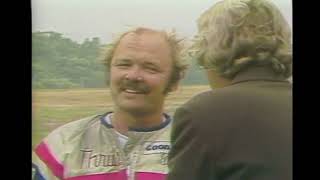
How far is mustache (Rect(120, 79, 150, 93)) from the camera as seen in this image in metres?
2.63

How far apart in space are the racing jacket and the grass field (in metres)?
0.04

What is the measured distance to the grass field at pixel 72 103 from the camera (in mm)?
2662

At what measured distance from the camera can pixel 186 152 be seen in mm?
2367

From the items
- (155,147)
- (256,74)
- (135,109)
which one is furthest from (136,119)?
(256,74)

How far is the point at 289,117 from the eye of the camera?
2662 mm

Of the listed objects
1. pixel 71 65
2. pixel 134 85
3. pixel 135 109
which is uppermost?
pixel 71 65

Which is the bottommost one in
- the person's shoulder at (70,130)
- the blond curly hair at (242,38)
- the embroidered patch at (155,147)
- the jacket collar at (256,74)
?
the embroidered patch at (155,147)

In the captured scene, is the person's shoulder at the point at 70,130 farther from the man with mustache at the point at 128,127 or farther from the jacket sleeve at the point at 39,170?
the jacket sleeve at the point at 39,170

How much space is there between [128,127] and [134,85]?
246mm

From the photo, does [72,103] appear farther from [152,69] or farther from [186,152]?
[186,152]

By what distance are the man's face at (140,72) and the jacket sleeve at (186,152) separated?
0.73ft

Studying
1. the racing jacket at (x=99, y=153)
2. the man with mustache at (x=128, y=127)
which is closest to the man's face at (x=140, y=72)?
the man with mustache at (x=128, y=127)
